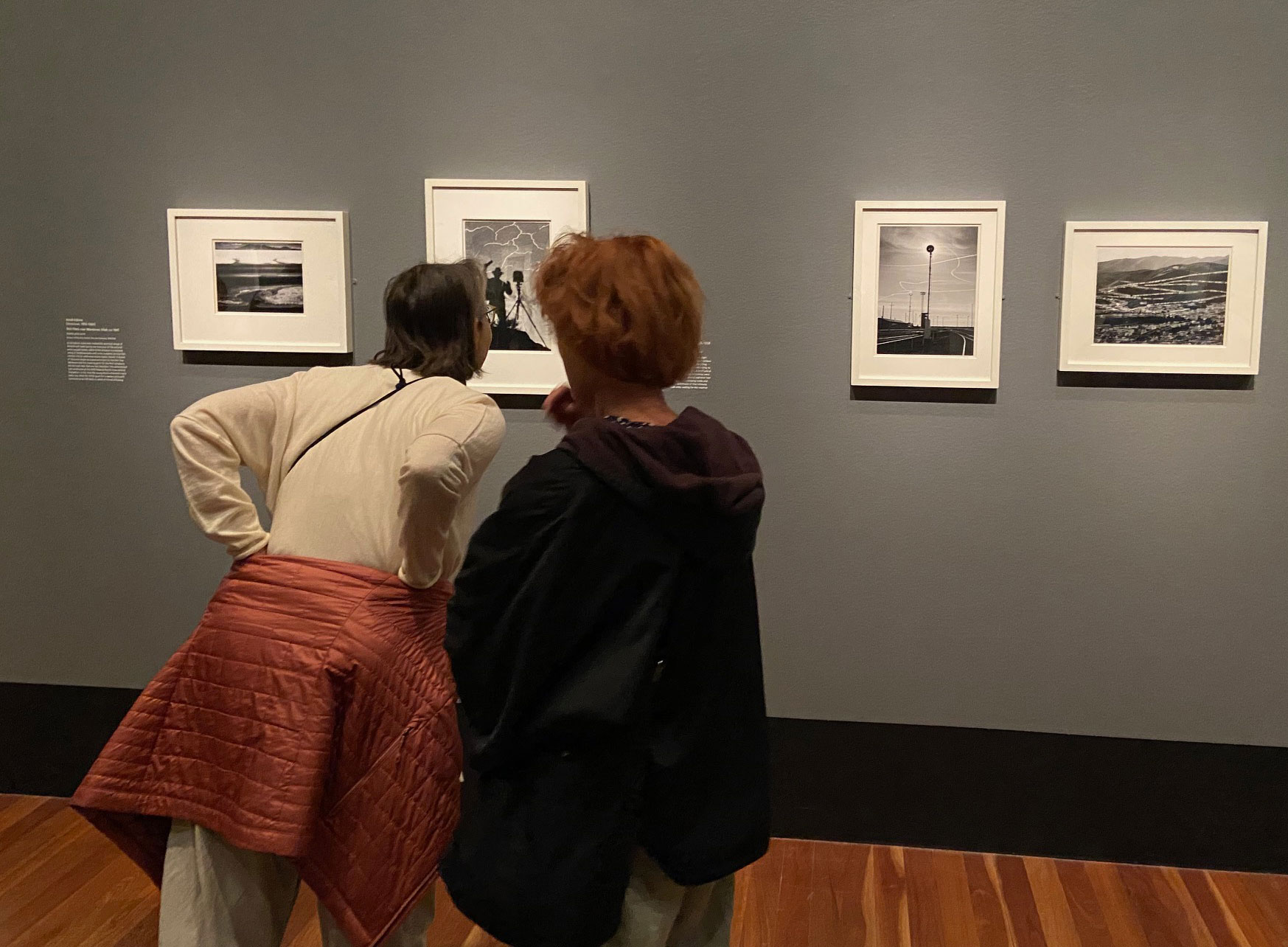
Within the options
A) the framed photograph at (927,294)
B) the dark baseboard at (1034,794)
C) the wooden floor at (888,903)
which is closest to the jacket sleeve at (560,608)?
the wooden floor at (888,903)

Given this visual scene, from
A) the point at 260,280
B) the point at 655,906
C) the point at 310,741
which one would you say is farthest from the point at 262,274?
the point at 655,906

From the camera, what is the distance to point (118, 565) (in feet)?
11.3

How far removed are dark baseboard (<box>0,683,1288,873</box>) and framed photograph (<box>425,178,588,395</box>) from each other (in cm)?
140

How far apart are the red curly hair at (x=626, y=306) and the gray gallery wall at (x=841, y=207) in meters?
1.59

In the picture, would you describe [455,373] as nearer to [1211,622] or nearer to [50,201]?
[50,201]

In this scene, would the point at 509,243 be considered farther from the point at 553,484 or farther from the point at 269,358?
the point at 553,484

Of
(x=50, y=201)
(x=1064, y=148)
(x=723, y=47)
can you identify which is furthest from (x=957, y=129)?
(x=50, y=201)

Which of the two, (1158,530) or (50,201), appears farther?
(50,201)

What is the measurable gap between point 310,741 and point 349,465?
0.57 m

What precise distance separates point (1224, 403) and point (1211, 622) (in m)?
0.67

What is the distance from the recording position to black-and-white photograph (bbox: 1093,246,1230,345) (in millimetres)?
2908

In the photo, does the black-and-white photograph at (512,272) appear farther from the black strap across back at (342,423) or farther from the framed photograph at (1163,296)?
the framed photograph at (1163,296)

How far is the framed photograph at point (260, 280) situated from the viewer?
3180 millimetres

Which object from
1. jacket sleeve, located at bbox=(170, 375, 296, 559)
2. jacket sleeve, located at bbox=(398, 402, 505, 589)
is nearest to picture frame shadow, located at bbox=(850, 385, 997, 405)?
jacket sleeve, located at bbox=(398, 402, 505, 589)
